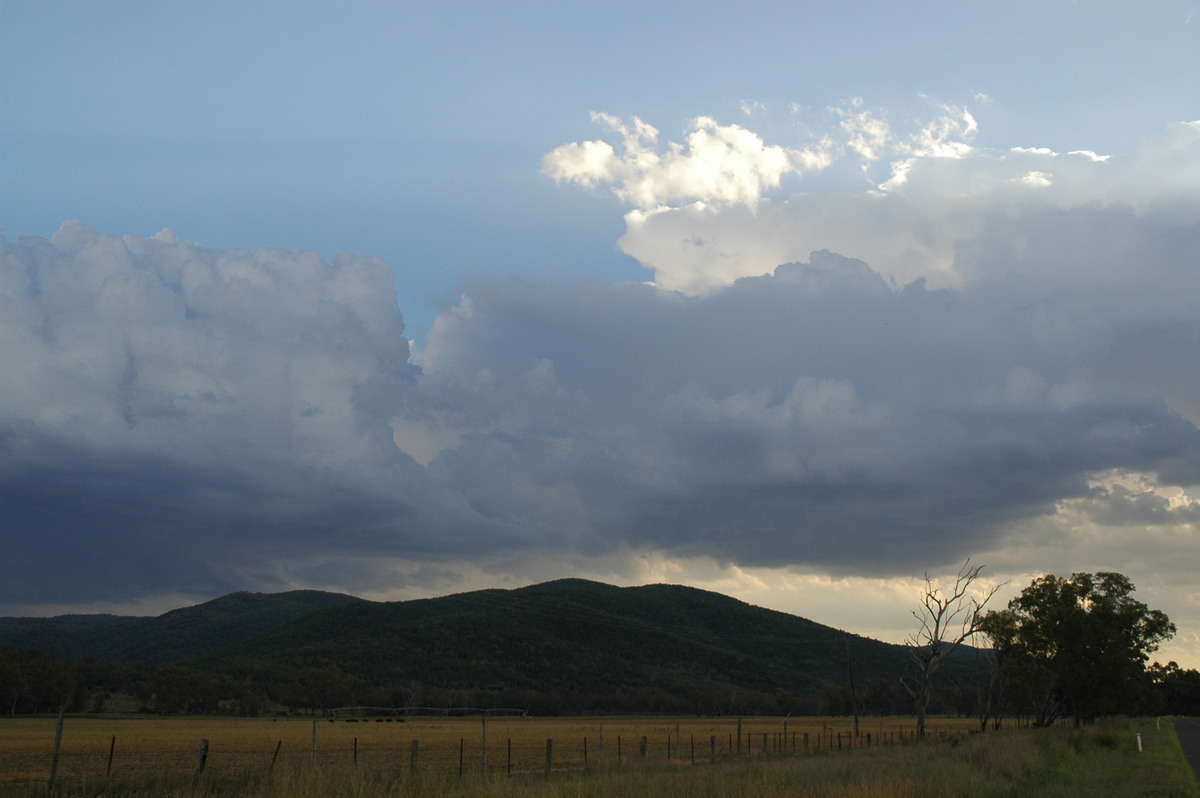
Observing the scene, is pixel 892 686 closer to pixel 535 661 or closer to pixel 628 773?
pixel 535 661

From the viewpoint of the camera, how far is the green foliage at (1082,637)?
5553cm

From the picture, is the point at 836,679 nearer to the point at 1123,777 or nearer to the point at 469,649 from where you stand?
the point at 469,649

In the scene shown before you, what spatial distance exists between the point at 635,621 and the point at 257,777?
616 ft

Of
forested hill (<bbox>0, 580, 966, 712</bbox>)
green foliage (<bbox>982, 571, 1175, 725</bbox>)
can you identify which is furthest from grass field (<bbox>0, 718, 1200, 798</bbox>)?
forested hill (<bbox>0, 580, 966, 712</bbox>)

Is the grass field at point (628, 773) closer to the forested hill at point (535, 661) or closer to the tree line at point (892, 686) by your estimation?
the tree line at point (892, 686)

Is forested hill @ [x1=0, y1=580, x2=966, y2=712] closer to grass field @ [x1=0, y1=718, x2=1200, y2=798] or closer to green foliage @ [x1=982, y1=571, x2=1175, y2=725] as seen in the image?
green foliage @ [x1=982, y1=571, x2=1175, y2=725]

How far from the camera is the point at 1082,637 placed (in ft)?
183

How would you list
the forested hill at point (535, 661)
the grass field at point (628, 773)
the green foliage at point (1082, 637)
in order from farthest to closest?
the forested hill at point (535, 661), the green foliage at point (1082, 637), the grass field at point (628, 773)

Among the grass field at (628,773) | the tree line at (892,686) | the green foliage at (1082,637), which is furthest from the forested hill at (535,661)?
the grass field at (628,773)

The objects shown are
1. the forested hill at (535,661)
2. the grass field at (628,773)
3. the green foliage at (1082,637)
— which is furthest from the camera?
the forested hill at (535,661)

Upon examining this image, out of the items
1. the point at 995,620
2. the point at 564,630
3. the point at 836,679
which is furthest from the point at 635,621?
the point at 995,620

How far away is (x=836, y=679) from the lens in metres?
170

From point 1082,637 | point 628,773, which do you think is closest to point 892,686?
point 1082,637

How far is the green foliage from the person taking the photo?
55.5 meters
